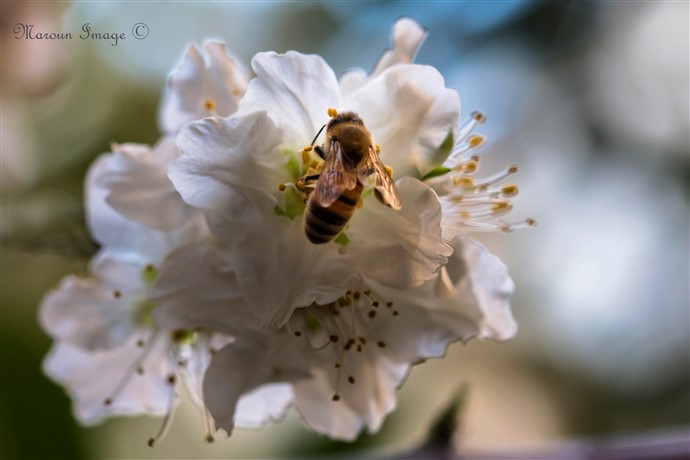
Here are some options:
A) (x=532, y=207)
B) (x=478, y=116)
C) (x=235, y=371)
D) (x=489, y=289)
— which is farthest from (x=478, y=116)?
(x=532, y=207)

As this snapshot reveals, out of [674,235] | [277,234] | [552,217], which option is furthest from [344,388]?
[674,235]

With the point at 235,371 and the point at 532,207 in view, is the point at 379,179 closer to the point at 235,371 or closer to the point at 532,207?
the point at 235,371

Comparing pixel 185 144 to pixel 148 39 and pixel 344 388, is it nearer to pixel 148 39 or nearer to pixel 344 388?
pixel 344 388

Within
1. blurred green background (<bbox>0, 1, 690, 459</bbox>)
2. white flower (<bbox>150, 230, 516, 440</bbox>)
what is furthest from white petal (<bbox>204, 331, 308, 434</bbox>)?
blurred green background (<bbox>0, 1, 690, 459</bbox>)

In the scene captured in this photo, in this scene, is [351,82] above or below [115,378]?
above

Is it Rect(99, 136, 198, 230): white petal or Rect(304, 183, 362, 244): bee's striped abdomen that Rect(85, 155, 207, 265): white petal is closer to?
Rect(99, 136, 198, 230): white petal
